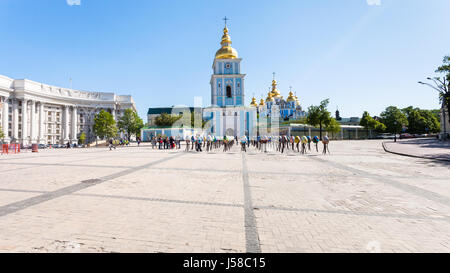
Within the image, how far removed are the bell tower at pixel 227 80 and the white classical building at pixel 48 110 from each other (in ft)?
165

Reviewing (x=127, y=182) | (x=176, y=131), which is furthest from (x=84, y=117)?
(x=127, y=182)

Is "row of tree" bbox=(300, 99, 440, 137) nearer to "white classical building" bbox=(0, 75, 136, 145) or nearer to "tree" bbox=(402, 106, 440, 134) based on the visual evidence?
"tree" bbox=(402, 106, 440, 134)

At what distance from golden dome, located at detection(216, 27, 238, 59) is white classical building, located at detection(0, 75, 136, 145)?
51991 mm

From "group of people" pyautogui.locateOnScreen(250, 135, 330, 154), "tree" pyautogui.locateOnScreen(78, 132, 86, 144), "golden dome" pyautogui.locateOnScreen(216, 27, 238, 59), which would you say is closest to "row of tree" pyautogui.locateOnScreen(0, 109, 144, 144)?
"tree" pyautogui.locateOnScreen(78, 132, 86, 144)

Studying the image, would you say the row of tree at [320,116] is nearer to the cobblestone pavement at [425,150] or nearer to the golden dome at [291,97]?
the cobblestone pavement at [425,150]

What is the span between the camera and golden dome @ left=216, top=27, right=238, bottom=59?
65.4 metres

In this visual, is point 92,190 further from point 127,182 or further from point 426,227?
point 426,227

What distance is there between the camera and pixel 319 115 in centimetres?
5228

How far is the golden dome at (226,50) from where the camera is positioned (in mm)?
65438

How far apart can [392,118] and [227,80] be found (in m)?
59.6

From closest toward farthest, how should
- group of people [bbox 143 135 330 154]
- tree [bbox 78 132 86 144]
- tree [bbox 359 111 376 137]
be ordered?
group of people [bbox 143 135 330 154], tree [bbox 359 111 376 137], tree [bbox 78 132 86 144]

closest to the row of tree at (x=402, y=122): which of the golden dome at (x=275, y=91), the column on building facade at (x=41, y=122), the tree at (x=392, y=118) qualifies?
the tree at (x=392, y=118)

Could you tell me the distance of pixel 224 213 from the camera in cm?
396
